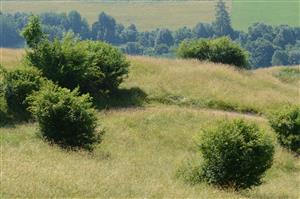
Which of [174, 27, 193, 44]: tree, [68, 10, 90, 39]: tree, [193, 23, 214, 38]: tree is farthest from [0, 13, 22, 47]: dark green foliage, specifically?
[193, 23, 214, 38]: tree

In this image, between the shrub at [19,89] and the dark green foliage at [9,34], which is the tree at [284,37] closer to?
the dark green foliage at [9,34]

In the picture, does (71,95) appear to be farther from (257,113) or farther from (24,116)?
(257,113)

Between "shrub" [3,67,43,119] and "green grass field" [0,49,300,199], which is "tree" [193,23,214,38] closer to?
"green grass field" [0,49,300,199]

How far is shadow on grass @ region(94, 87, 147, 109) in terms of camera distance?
30641mm

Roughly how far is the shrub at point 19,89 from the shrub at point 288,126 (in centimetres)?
1198

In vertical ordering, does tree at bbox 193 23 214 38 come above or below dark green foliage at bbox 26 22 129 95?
below

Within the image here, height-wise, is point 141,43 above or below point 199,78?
below

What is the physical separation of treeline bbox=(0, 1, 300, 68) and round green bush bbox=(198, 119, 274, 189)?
10963 cm

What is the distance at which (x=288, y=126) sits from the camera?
27328 mm

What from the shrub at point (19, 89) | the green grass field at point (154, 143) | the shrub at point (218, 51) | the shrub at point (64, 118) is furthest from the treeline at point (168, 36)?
the shrub at point (64, 118)

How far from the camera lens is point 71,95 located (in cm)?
2075

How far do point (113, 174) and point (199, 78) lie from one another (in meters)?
21.8

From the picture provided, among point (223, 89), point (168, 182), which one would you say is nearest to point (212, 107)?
point (223, 89)

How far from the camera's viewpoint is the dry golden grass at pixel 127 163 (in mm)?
12554
